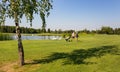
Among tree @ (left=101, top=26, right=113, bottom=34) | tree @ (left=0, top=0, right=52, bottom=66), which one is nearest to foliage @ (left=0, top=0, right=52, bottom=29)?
tree @ (left=0, top=0, right=52, bottom=66)

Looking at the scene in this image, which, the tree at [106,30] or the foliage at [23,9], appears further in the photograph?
the tree at [106,30]

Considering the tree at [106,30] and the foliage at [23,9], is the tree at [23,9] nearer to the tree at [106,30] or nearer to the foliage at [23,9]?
the foliage at [23,9]

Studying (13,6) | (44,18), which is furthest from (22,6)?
(44,18)

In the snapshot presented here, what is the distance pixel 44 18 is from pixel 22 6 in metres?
1.77

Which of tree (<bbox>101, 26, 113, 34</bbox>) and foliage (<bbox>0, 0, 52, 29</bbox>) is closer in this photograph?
foliage (<bbox>0, 0, 52, 29</bbox>)

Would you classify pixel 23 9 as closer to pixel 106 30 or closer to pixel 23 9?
pixel 23 9

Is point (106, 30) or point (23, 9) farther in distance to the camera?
point (106, 30)

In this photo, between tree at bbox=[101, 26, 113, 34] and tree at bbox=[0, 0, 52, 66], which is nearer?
tree at bbox=[0, 0, 52, 66]

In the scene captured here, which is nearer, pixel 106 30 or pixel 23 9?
pixel 23 9

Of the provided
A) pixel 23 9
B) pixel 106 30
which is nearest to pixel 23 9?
pixel 23 9

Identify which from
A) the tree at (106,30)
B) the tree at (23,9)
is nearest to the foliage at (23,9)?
the tree at (23,9)

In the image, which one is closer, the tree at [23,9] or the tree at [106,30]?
the tree at [23,9]

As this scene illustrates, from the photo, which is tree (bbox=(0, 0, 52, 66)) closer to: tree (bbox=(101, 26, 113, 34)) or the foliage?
the foliage

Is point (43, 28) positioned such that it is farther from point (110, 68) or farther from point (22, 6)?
point (110, 68)
